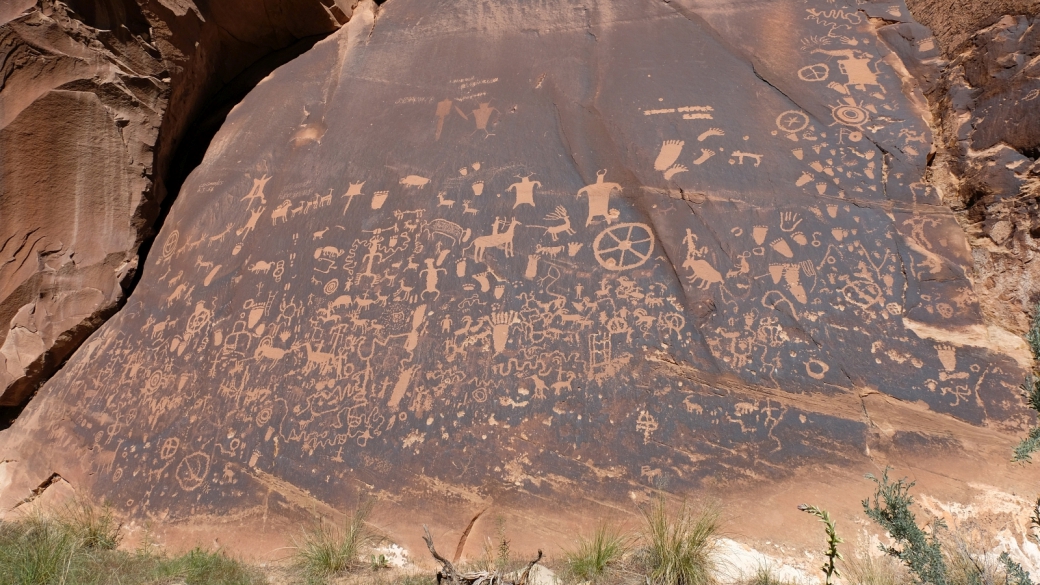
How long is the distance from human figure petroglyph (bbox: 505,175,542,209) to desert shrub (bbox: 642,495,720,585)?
1635 millimetres

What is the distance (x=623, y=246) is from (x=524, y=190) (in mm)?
640

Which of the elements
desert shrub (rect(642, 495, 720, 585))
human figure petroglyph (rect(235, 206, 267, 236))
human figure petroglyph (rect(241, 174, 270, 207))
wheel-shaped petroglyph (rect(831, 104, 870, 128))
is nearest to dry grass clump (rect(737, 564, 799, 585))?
desert shrub (rect(642, 495, 720, 585))

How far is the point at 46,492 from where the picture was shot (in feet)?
12.1

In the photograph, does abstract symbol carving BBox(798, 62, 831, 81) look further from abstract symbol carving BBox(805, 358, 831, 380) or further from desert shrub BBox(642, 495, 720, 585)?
desert shrub BBox(642, 495, 720, 585)

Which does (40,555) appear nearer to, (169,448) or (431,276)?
(169,448)

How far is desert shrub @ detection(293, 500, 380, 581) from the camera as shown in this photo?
2.66 meters

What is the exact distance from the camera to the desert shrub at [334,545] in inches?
105

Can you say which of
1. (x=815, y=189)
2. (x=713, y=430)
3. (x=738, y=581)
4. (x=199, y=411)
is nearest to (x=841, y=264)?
(x=815, y=189)

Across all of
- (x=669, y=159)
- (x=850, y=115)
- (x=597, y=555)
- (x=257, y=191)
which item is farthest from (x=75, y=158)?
(x=850, y=115)

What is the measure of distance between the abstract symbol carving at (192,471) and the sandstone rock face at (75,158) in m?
1.52

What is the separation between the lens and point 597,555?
2.41m

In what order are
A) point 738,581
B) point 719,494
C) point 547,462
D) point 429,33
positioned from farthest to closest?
point 429,33 < point 547,462 < point 719,494 < point 738,581

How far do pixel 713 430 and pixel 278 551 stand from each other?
1784mm

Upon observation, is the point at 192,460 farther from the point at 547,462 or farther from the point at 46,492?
the point at 547,462
